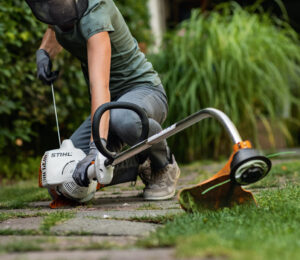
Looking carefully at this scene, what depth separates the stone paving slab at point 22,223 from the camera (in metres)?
1.57

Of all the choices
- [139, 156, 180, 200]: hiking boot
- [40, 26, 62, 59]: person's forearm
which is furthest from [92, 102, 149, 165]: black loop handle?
[40, 26, 62, 59]: person's forearm

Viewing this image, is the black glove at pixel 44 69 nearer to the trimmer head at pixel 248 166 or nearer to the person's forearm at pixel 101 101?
the person's forearm at pixel 101 101

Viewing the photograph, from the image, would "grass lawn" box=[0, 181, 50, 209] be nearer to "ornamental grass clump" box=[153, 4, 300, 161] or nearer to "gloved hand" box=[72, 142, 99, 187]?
"gloved hand" box=[72, 142, 99, 187]

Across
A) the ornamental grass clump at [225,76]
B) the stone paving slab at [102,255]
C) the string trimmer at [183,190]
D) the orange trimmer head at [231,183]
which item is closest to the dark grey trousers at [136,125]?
the string trimmer at [183,190]

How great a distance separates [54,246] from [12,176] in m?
2.86

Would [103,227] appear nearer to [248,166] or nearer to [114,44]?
[248,166]

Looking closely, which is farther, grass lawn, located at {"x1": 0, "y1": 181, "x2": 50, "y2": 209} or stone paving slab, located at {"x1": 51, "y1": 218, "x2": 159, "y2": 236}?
grass lawn, located at {"x1": 0, "y1": 181, "x2": 50, "y2": 209}

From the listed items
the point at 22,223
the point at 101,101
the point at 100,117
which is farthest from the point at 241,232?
the point at 101,101

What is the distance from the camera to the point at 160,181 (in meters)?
2.37

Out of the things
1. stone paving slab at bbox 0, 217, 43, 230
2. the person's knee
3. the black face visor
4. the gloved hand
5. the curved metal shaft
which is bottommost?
stone paving slab at bbox 0, 217, 43, 230

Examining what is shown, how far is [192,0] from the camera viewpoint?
7586 mm

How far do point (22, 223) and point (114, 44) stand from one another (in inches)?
37.0

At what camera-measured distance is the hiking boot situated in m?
2.33

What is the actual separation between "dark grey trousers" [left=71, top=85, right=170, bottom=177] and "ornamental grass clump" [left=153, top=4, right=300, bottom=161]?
1698 millimetres
